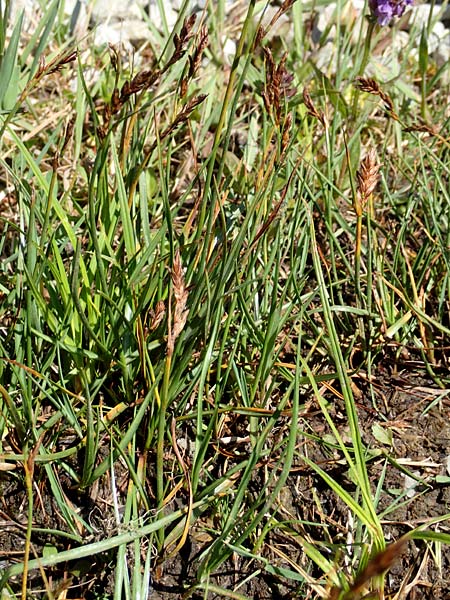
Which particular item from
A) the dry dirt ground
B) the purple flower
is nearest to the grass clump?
the dry dirt ground

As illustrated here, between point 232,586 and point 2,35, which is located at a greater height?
point 2,35

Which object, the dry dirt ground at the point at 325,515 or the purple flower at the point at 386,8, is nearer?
the dry dirt ground at the point at 325,515

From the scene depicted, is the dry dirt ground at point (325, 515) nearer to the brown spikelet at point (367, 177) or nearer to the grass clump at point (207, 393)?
the grass clump at point (207, 393)

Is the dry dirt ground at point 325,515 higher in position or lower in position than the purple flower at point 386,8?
lower

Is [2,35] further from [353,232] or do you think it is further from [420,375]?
[420,375]

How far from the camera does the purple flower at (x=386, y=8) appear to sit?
1891 millimetres

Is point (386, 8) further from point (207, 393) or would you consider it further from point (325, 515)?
A: point (325, 515)

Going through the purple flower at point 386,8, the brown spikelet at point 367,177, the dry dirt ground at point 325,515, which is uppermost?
the purple flower at point 386,8

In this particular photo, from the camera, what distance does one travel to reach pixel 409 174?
217cm

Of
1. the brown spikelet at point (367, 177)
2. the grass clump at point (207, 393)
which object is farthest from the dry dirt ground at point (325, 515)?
the brown spikelet at point (367, 177)

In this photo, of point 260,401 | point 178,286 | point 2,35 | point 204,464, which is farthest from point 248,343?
point 2,35

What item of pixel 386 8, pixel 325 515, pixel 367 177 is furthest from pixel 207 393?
pixel 386 8

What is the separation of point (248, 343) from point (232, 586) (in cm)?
50

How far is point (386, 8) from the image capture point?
1.90 meters
